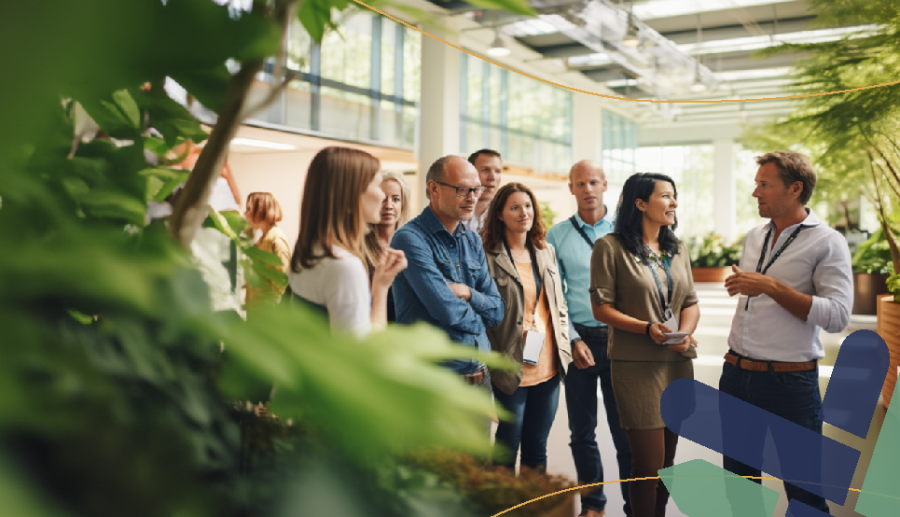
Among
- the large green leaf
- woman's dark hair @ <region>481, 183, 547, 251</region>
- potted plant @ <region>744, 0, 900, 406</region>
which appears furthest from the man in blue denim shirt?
potted plant @ <region>744, 0, 900, 406</region>

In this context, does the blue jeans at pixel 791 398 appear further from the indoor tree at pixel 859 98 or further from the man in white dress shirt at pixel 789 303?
the indoor tree at pixel 859 98

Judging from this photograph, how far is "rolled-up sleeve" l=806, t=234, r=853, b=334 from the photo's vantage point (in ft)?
6.58

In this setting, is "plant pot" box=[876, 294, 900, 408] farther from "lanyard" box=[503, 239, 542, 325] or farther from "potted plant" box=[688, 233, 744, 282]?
"potted plant" box=[688, 233, 744, 282]

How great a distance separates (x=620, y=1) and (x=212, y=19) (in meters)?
10.4

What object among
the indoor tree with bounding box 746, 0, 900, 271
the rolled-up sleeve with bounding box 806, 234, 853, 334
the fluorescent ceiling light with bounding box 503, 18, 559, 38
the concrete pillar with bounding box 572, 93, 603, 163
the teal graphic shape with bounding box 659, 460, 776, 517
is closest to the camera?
the teal graphic shape with bounding box 659, 460, 776, 517

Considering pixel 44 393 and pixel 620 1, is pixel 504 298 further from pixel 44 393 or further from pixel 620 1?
pixel 620 1

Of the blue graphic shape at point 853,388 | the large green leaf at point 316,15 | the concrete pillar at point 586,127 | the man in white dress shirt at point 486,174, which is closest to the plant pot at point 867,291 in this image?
the blue graphic shape at point 853,388

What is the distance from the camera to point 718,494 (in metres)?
1.22

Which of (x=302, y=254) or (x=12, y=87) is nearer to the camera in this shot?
(x=12, y=87)

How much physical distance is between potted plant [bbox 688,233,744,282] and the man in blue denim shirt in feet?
37.4

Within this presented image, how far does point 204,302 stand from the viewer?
0.47 feet

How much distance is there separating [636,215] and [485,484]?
2.10 metres

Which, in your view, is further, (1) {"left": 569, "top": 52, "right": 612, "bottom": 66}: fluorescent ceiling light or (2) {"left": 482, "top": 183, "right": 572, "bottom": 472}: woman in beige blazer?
(1) {"left": 569, "top": 52, "right": 612, "bottom": 66}: fluorescent ceiling light

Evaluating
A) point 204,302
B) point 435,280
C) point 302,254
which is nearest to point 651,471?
point 435,280
